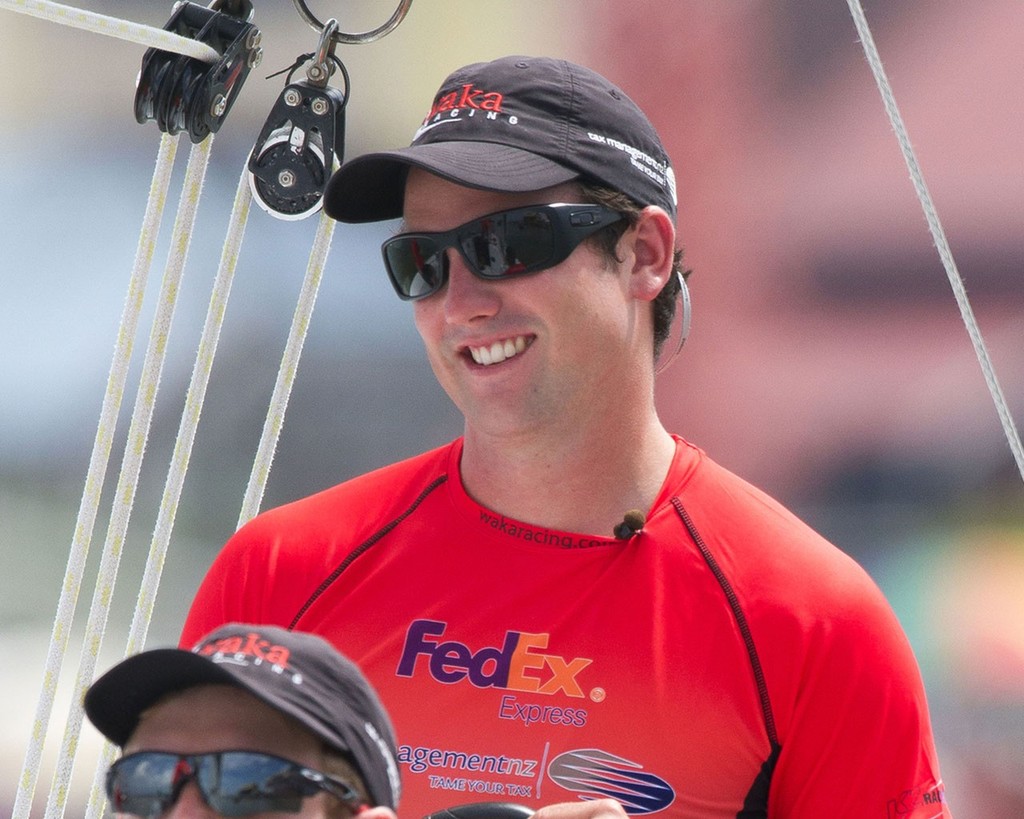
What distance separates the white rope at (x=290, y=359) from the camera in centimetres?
199

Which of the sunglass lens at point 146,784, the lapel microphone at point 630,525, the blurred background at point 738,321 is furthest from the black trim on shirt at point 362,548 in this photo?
the blurred background at point 738,321

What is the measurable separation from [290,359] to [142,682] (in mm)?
1067

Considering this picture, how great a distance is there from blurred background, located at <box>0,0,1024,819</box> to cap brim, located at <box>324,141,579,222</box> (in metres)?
2.37

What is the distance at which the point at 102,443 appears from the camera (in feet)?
6.31

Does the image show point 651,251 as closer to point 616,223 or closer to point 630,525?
point 616,223

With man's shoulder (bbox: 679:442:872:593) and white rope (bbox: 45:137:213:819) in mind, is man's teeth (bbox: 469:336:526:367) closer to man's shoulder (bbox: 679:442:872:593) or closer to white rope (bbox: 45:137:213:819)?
man's shoulder (bbox: 679:442:872:593)

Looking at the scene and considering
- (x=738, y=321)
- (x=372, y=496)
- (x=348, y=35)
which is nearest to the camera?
(x=372, y=496)

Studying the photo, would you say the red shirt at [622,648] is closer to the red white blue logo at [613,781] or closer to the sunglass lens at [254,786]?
the red white blue logo at [613,781]

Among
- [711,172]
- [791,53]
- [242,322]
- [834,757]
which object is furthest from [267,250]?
[834,757]

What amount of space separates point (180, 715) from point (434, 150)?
31.5 inches

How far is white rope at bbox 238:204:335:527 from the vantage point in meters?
1.99

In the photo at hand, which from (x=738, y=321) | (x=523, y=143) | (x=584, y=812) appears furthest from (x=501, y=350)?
(x=738, y=321)

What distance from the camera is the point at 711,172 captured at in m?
4.43

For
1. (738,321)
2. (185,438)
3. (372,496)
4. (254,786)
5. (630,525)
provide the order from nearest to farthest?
1. (254,786)
2. (630,525)
3. (372,496)
4. (185,438)
5. (738,321)
